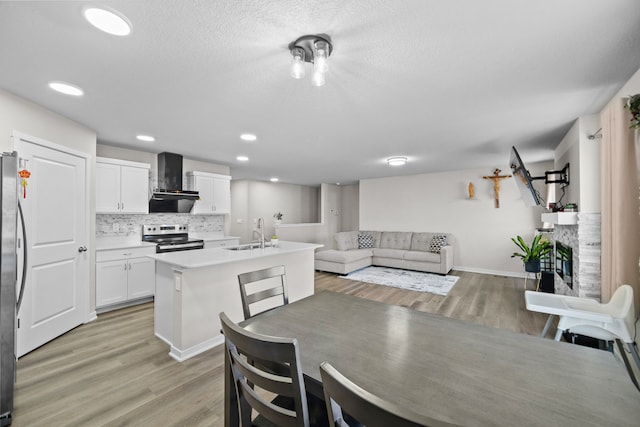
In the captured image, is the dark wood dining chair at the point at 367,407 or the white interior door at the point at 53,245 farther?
the white interior door at the point at 53,245

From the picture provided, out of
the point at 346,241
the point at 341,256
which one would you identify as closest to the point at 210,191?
the point at 341,256

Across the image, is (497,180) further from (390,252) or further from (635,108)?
(635,108)

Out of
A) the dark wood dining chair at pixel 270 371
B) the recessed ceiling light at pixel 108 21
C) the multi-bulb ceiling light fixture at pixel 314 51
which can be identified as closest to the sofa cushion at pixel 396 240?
the multi-bulb ceiling light fixture at pixel 314 51

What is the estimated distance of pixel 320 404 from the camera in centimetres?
121

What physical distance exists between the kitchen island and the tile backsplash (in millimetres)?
1973

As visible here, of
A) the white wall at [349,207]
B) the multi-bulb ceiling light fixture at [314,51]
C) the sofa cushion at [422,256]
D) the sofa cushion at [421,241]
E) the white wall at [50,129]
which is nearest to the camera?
the multi-bulb ceiling light fixture at [314,51]

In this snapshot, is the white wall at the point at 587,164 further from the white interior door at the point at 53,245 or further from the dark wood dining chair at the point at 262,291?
the white interior door at the point at 53,245

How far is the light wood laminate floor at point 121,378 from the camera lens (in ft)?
5.73

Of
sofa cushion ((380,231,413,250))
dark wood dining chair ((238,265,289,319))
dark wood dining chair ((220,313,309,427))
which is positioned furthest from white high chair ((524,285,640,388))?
sofa cushion ((380,231,413,250))

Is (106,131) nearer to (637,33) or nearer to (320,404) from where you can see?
(320,404)

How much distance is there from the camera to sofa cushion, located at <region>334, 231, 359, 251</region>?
21.6ft

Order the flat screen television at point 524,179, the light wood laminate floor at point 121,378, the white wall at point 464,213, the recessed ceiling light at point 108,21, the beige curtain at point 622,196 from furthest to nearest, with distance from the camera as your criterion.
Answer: the white wall at point 464,213
the flat screen television at point 524,179
the beige curtain at point 622,196
the light wood laminate floor at point 121,378
the recessed ceiling light at point 108,21

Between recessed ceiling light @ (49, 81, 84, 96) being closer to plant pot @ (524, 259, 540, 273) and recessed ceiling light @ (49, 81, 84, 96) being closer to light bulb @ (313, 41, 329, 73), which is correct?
light bulb @ (313, 41, 329, 73)

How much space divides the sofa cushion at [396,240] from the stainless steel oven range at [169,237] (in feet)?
14.6
